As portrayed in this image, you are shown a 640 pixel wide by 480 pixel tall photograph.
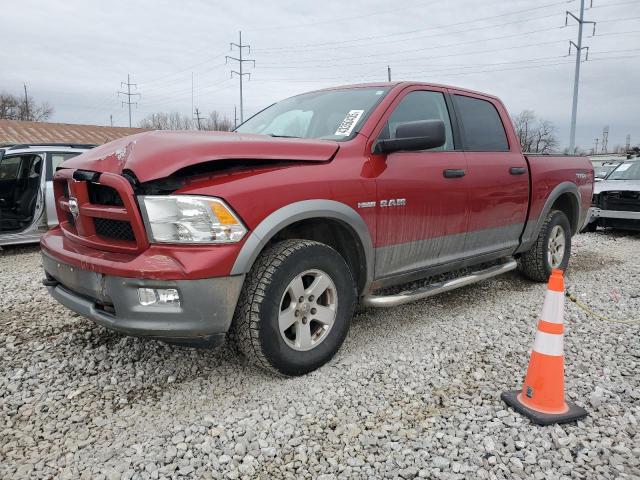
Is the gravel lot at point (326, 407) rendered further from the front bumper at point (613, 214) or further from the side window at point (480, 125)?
the front bumper at point (613, 214)

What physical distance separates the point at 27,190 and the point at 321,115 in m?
5.27

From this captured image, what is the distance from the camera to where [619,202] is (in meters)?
8.83

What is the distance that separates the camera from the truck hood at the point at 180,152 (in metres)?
2.39

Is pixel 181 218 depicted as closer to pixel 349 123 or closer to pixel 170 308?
pixel 170 308

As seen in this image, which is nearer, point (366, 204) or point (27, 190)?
point (366, 204)

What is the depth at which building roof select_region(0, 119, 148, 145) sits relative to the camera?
24.9m

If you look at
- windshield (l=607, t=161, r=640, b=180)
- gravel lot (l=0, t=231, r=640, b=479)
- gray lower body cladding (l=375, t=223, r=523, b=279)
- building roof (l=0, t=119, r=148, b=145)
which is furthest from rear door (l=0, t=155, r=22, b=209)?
building roof (l=0, t=119, r=148, b=145)

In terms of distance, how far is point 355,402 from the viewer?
266cm

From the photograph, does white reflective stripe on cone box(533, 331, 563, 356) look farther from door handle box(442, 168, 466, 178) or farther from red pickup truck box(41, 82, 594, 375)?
door handle box(442, 168, 466, 178)

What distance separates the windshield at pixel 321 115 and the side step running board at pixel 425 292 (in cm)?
110

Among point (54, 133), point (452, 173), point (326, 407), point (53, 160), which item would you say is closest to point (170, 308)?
point (326, 407)

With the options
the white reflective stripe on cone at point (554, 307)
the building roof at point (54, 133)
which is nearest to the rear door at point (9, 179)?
the white reflective stripe on cone at point (554, 307)

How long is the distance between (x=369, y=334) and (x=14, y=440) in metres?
2.28

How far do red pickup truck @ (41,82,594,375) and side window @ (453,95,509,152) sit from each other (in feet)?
0.11
